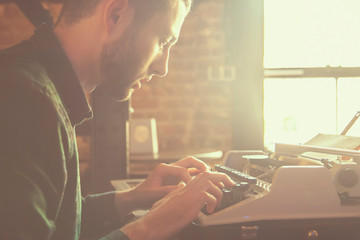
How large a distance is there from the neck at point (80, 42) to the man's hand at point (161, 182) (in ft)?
1.39

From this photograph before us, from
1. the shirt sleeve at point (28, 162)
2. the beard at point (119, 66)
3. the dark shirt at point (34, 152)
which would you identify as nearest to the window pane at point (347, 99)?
the beard at point (119, 66)

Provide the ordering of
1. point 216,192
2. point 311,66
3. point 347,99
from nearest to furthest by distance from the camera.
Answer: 1. point 216,192
2. point 347,99
3. point 311,66

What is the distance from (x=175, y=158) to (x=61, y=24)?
1525 millimetres

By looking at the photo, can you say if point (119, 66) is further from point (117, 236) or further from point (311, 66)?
point (311, 66)

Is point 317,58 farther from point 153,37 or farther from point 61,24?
point 61,24

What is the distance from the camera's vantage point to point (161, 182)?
57.4 inches

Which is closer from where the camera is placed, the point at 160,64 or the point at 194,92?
the point at 160,64

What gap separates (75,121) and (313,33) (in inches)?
84.9

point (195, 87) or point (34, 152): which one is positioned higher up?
point (195, 87)

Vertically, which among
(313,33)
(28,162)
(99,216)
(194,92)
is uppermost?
(313,33)

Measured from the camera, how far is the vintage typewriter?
43.1 inches

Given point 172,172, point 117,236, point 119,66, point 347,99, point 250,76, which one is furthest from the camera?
point 250,76

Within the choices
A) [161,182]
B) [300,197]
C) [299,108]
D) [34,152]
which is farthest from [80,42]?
[299,108]

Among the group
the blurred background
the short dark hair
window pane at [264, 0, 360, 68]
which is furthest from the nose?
window pane at [264, 0, 360, 68]
